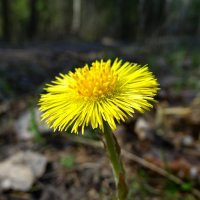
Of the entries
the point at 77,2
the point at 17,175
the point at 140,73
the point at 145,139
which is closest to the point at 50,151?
the point at 17,175

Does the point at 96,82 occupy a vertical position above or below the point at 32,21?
below

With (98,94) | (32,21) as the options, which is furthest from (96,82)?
(32,21)

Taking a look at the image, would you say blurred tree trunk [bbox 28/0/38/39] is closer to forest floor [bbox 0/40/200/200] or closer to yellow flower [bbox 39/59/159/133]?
forest floor [bbox 0/40/200/200]

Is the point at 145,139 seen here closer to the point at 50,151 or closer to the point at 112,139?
the point at 50,151

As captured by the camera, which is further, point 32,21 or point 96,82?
point 32,21

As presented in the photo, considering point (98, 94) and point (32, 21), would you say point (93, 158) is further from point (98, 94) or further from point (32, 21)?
point (32, 21)

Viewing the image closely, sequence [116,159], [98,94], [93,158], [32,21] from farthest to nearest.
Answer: [32,21] → [93,158] → [98,94] → [116,159]

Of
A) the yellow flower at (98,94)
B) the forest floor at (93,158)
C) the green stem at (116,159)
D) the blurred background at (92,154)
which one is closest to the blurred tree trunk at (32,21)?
the blurred background at (92,154)

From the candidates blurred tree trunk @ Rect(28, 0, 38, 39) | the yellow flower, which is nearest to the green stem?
the yellow flower
